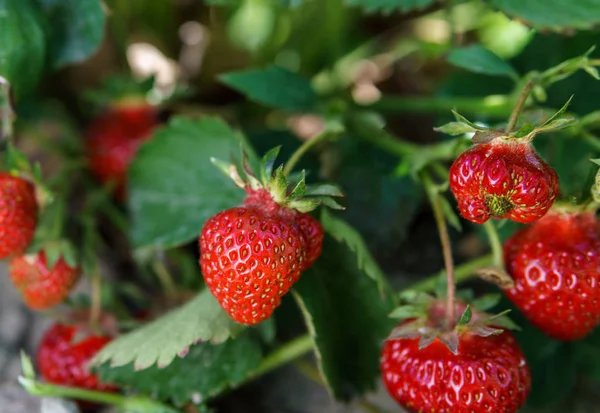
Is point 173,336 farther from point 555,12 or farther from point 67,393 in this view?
point 555,12

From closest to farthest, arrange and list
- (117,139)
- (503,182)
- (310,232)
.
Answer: (503,182)
(310,232)
(117,139)

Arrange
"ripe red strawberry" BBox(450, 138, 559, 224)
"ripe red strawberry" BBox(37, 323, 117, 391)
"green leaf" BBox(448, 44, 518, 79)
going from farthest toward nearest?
"ripe red strawberry" BBox(37, 323, 117, 391) < "green leaf" BBox(448, 44, 518, 79) < "ripe red strawberry" BBox(450, 138, 559, 224)

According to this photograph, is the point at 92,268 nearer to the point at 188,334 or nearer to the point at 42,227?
the point at 42,227

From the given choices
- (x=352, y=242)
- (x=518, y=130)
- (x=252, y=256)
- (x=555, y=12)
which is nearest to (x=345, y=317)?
(x=352, y=242)

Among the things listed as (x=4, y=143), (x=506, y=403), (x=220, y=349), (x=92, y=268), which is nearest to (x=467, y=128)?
(x=506, y=403)

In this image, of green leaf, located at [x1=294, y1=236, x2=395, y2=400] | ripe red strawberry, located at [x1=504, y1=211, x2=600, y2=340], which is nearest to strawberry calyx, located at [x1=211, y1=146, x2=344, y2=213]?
green leaf, located at [x1=294, y1=236, x2=395, y2=400]

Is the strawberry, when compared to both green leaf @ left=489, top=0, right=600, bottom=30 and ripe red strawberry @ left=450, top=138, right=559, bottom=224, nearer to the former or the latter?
ripe red strawberry @ left=450, top=138, right=559, bottom=224

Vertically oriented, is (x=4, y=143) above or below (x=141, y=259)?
above
